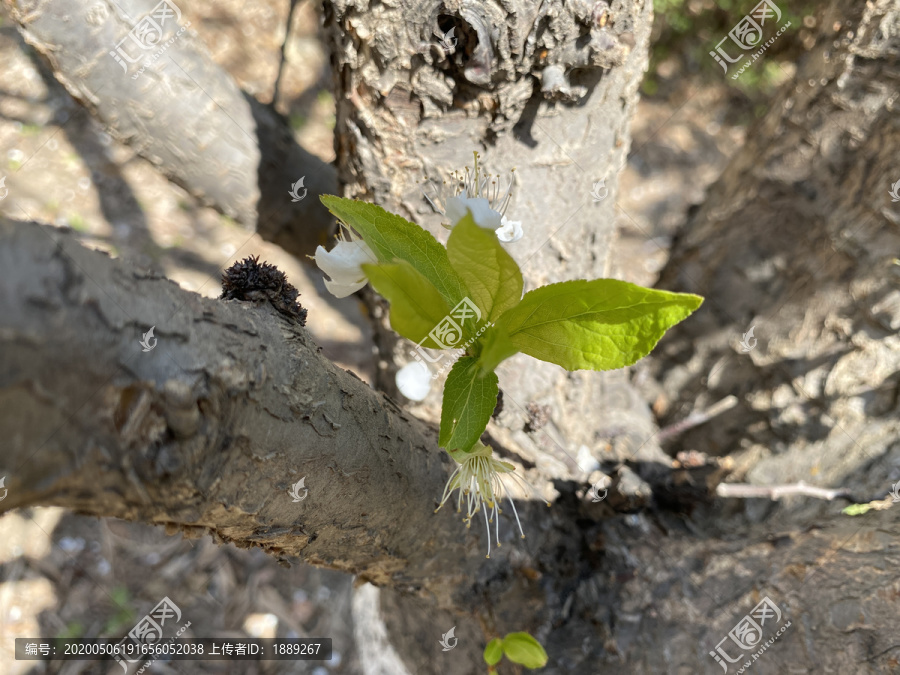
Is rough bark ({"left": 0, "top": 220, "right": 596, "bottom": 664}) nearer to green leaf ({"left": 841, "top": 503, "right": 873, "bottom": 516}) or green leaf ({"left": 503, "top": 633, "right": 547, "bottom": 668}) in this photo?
green leaf ({"left": 503, "top": 633, "right": 547, "bottom": 668})

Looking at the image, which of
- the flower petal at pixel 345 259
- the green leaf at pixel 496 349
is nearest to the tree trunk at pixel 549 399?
the flower petal at pixel 345 259

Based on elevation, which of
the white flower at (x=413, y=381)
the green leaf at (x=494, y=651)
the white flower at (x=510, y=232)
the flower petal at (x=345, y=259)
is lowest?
the green leaf at (x=494, y=651)

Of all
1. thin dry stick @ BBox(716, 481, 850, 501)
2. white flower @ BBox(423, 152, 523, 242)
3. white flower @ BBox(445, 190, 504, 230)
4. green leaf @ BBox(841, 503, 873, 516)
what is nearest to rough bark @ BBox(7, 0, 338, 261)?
white flower @ BBox(423, 152, 523, 242)

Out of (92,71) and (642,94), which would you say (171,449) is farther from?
(642,94)

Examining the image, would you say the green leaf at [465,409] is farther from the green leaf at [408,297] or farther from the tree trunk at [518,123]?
the tree trunk at [518,123]

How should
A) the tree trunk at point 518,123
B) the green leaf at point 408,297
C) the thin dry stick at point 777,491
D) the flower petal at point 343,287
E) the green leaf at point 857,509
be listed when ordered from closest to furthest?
the green leaf at point 408,297, the flower petal at point 343,287, the tree trunk at point 518,123, the green leaf at point 857,509, the thin dry stick at point 777,491

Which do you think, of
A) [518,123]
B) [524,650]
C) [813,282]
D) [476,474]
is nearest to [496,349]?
[476,474]
